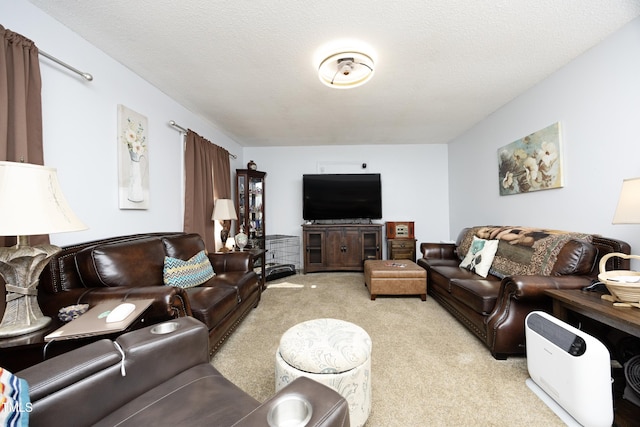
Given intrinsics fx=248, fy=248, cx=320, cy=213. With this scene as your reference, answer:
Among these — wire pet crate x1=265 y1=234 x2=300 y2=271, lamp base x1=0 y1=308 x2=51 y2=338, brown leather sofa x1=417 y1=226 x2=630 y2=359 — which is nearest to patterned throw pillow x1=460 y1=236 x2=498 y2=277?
brown leather sofa x1=417 y1=226 x2=630 y2=359

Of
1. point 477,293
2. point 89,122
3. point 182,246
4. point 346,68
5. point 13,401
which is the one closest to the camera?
point 13,401

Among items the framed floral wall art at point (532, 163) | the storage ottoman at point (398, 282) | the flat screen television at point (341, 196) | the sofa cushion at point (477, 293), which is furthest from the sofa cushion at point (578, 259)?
the flat screen television at point (341, 196)

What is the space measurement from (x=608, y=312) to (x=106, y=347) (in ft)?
7.29

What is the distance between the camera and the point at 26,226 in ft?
3.14

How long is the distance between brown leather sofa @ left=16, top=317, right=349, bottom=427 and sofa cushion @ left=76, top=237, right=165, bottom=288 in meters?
0.95

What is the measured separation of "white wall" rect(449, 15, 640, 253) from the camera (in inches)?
69.9

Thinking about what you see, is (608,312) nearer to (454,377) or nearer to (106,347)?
(454,377)

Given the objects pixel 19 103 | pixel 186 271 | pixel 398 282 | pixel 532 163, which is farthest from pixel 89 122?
pixel 532 163

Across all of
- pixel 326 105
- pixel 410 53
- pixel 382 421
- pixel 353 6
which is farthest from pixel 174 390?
pixel 326 105

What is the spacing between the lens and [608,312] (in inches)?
48.4

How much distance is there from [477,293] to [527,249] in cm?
73

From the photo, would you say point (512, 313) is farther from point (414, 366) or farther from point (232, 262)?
point (232, 262)

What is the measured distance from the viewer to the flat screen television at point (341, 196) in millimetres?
4641
